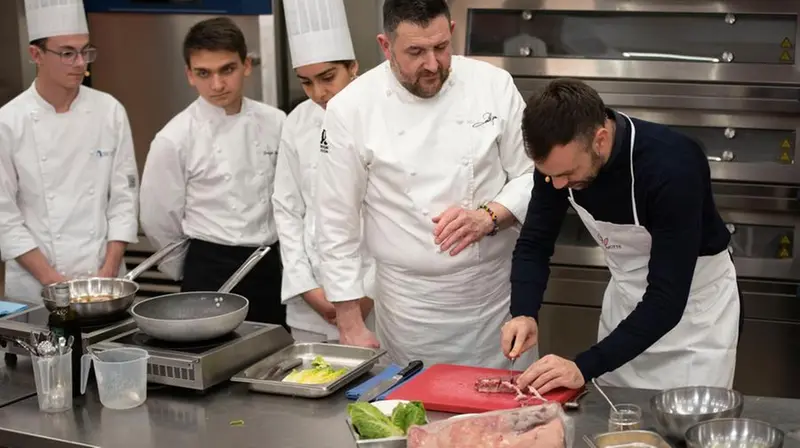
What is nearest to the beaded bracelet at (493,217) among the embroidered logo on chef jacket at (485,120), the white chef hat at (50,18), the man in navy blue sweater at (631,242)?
the man in navy blue sweater at (631,242)

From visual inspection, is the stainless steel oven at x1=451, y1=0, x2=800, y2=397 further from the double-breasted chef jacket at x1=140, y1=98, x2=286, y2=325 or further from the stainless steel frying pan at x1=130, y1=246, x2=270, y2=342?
the stainless steel frying pan at x1=130, y1=246, x2=270, y2=342

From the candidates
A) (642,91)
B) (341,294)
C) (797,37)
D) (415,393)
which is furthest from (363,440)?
(797,37)

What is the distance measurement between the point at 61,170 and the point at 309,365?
1.42 m

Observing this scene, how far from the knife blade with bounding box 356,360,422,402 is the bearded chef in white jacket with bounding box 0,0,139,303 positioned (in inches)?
57.7

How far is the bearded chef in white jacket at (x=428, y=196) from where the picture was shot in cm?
270

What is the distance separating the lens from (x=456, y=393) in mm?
2172

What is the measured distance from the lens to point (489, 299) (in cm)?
280

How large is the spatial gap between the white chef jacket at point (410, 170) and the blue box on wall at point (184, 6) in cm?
128

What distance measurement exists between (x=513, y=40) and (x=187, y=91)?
1345mm

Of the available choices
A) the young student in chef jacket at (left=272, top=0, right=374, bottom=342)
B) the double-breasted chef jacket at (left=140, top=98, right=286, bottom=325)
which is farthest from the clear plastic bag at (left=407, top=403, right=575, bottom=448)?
the double-breasted chef jacket at (left=140, top=98, right=286, bottom=325)

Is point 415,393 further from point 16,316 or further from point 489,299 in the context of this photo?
point 16,316

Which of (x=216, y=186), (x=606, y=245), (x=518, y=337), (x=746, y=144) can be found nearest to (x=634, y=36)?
(x=746, y=144)

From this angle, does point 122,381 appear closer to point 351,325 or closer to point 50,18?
point 351,325

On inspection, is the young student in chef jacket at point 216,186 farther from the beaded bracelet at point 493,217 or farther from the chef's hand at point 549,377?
the chef's hand at point 549,377
